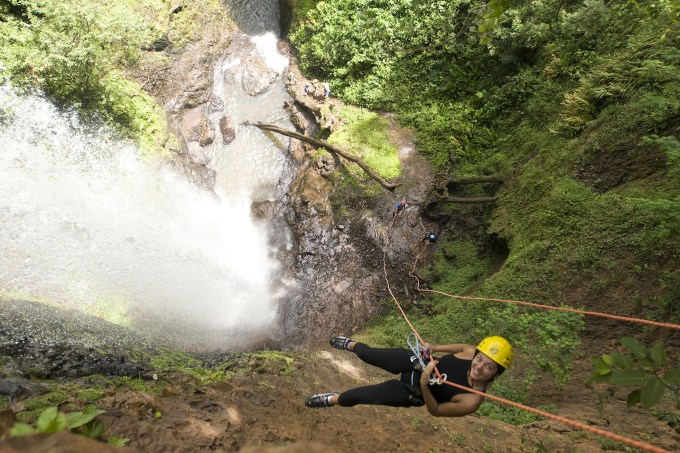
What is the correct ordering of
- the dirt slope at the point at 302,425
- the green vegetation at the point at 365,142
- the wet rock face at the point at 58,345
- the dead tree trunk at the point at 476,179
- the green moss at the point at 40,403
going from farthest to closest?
the green vegetation at the point at 365,142
the dead tree trunk at the point at 476,179
the wet rock face at the point at 58,345
the dirt slope at the point at 302,425
the green moss at the point at 40,403

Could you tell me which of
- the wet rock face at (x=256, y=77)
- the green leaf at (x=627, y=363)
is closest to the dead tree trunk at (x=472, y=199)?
the green leaf at (x=627, y=363)

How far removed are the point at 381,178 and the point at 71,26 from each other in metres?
8.70

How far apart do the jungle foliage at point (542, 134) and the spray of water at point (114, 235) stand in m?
4.44

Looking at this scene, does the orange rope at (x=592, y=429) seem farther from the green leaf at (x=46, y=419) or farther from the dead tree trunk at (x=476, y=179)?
the dead tree trunk at (x=476, y=179)

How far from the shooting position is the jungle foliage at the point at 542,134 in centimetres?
590

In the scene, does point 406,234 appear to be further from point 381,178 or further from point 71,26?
point 71,26

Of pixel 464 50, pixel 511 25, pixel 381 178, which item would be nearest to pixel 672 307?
pixel 381 178

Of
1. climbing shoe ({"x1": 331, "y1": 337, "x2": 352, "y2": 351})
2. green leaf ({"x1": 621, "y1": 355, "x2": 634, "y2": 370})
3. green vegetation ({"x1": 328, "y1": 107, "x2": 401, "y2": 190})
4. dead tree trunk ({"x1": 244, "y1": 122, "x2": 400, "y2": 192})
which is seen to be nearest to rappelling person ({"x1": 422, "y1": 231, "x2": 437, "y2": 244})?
dead tree trunk ({"x1": 244, "y1": 122, "x2": 400, "y2": 192})

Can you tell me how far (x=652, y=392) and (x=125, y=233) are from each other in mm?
11403

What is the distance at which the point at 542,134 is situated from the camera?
940cm

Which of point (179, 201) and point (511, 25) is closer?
point (511, 25)

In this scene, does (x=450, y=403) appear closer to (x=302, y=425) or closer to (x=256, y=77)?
(x=302, y=425)

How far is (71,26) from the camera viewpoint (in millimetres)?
9898

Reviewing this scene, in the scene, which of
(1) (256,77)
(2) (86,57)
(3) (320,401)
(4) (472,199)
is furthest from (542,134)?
(2) (86,57)
